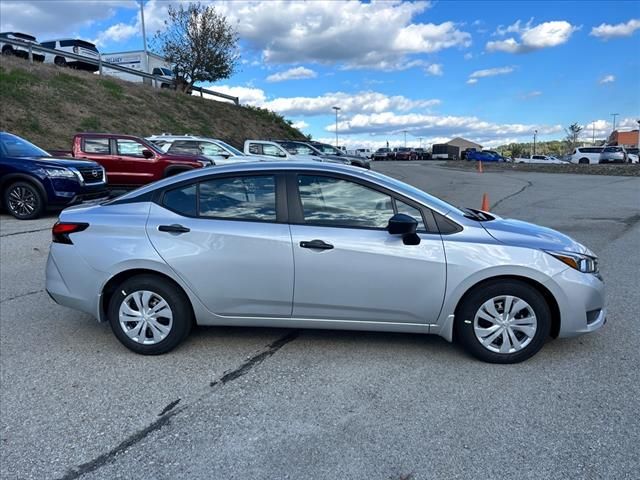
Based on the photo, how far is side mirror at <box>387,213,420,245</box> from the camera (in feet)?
12.2

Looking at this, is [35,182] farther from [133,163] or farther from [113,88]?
[113,88]

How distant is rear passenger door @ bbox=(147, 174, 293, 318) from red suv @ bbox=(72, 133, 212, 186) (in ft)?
34.1

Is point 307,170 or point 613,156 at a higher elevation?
point 613,156

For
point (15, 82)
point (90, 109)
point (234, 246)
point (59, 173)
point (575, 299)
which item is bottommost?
point (575, 299)

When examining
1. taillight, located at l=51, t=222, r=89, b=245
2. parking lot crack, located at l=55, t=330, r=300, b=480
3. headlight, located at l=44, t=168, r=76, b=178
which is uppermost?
headlight, located at l=44, t=168, r=76, b=178

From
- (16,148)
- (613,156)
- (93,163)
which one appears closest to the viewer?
(16,148)

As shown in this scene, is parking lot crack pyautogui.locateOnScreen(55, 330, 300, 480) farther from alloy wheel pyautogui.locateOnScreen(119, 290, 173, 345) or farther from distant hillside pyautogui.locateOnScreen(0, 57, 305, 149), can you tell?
distant hillside pyautogui.locateOnScreen(0, 57, 305, 149)

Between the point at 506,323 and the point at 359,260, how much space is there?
122 centimetres

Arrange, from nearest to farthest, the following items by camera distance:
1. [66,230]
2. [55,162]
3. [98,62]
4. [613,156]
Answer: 1. [66,230]
2. [55,162]
3. [98,62]
4. [613,156]

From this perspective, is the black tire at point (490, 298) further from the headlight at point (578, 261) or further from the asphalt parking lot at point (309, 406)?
the headlight at point (578, 261)

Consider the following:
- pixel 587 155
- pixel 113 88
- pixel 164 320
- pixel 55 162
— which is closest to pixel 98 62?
pixel 113 88

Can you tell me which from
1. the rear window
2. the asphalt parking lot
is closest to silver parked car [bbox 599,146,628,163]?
the rear window

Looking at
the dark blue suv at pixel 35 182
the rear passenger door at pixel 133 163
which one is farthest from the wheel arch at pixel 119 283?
the rear passenger door at pixel 133 163

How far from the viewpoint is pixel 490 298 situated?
3797 mm
